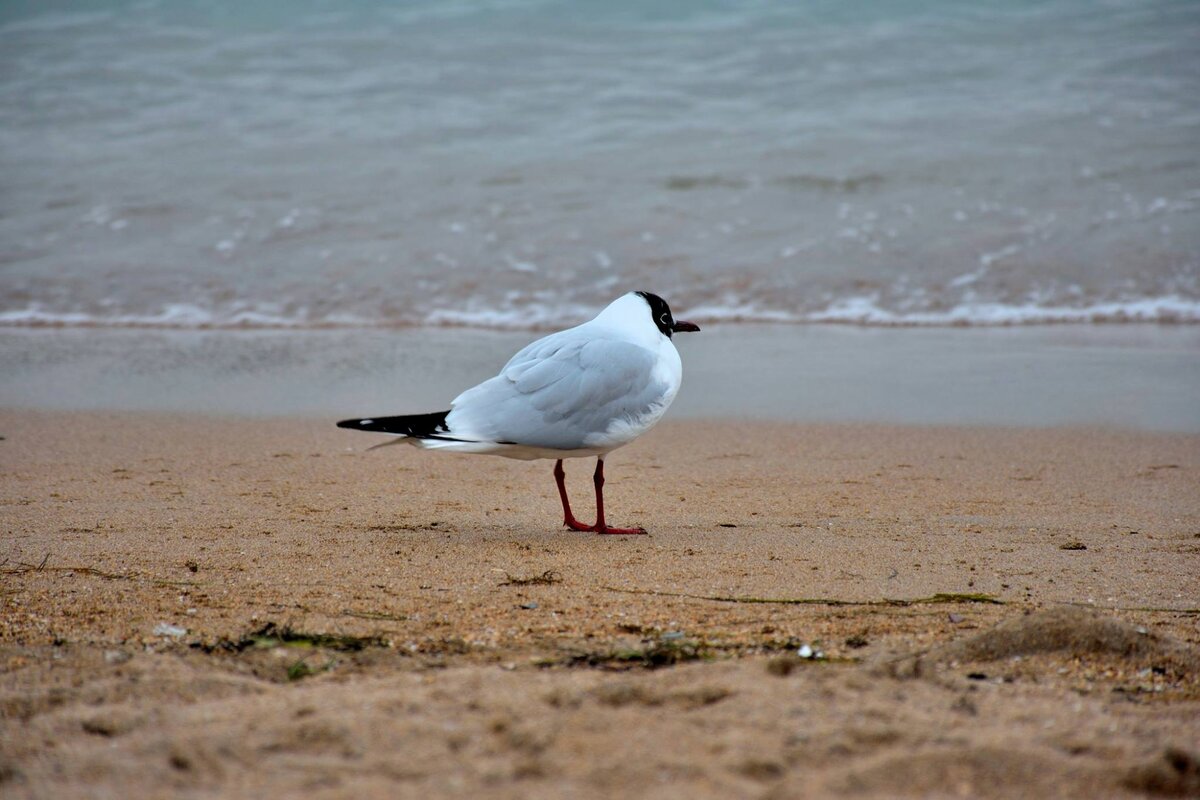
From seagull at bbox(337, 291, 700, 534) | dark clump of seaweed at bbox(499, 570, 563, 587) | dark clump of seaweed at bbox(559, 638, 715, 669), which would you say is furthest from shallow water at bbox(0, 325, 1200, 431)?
dark clump of seaweed at bbox(559, 638, 715, 669)

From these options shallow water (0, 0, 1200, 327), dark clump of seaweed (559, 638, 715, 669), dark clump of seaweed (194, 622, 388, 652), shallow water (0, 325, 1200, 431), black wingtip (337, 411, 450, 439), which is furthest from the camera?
shallow water (0, 0, 1200, 327)

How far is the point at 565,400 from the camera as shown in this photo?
4234 mm

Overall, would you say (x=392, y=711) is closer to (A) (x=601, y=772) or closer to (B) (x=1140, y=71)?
(A) (x=601, y=772)

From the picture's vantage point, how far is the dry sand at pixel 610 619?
2064 mm

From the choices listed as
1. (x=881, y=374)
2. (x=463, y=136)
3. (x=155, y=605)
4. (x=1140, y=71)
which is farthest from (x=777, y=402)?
(x=1140, y=71)

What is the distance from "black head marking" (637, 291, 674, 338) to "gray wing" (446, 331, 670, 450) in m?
0.35

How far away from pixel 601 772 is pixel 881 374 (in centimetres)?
510

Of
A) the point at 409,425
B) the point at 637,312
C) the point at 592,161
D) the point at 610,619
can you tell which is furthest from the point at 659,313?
the point at 592,161

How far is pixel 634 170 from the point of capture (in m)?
11.2

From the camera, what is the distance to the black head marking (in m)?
4.68

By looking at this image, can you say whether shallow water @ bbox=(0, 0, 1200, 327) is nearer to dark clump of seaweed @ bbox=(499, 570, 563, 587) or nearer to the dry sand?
the dry sand

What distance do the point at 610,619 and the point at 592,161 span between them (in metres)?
8.81

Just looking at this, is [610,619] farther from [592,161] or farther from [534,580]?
[592,161]

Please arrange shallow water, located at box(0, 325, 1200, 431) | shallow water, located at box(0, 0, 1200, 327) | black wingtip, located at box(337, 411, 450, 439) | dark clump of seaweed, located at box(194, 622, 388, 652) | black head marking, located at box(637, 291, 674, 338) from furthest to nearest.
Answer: shallow water, located at box(0, 0, 1200, 327)
shallow water, located at box(0, 325, 1200, 431)
black head marking, located at box(637, 291, 674, 338)
black wingtip, located at box(337, 411, 450, 439)
dark clump of seaweed, located at box(194, 622, 388, 652)
